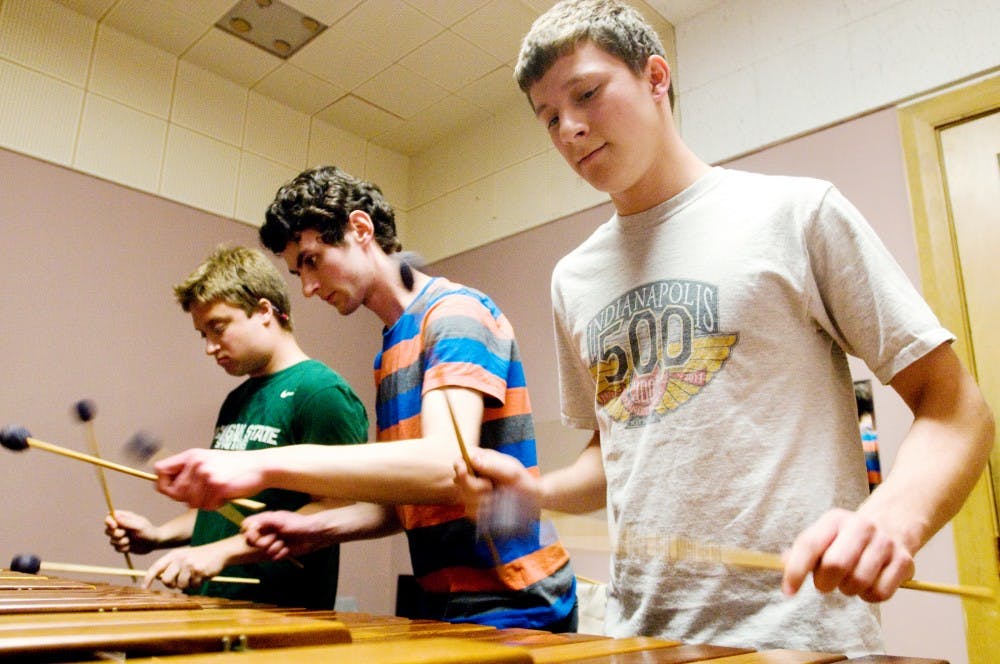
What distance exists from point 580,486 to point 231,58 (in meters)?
2.90

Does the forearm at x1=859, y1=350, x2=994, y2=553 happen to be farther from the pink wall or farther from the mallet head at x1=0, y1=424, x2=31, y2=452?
the pink wall

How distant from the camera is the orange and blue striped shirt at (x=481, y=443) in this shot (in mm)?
1280

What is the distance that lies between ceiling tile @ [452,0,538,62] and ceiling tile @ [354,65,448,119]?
38 centimetres

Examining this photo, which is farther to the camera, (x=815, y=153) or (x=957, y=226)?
(x=815, y=153)

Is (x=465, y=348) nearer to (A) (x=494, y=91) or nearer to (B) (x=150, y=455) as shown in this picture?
(B) (x=150, y=455)

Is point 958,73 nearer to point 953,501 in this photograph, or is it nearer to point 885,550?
point 953,501

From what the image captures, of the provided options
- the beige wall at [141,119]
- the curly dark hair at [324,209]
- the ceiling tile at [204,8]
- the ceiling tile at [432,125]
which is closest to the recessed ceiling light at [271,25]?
the ceiling tile at [204,8]

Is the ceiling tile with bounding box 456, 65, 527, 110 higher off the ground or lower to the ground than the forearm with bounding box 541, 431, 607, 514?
higher

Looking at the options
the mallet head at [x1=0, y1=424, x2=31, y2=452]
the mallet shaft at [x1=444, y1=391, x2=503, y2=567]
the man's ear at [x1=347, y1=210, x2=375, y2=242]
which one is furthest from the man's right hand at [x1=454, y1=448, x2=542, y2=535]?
the mallet head at [x1=0, y1=424, x2=31, y2=452]

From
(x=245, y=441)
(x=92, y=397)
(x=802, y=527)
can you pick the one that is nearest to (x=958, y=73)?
(x=802, y=527)

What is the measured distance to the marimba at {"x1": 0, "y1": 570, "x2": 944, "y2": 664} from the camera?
68 cm

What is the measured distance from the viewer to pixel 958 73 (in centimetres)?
228

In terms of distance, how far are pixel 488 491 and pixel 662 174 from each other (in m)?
0.59

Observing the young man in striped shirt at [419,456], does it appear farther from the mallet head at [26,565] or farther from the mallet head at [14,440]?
the mallet head at [26,565]
